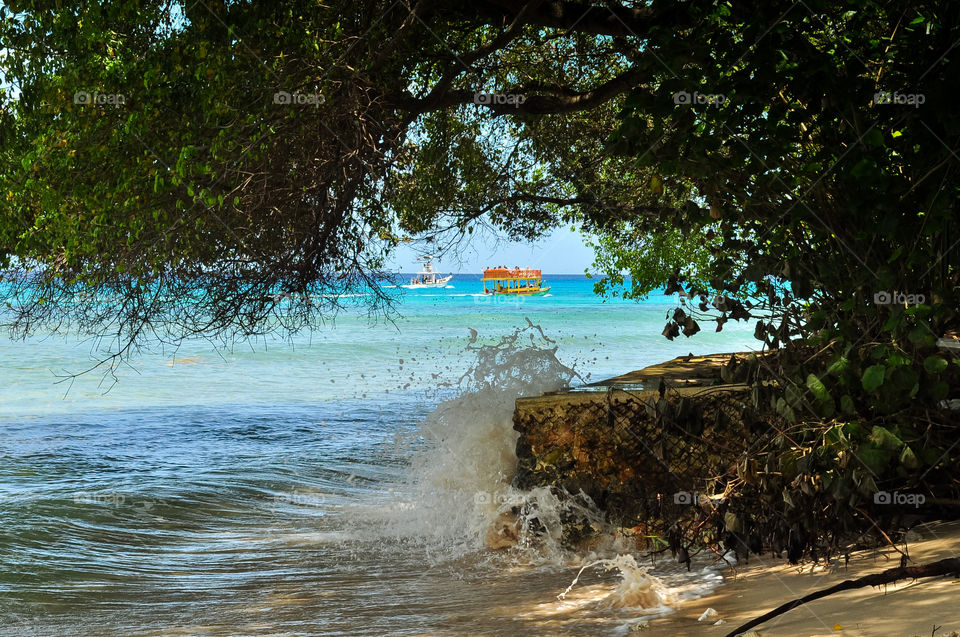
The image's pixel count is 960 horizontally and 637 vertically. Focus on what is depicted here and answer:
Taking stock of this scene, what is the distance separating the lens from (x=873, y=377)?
409 centimetres

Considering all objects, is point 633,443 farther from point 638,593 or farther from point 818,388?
point 818,388

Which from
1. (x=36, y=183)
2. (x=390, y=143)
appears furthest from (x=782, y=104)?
(x=36, y=183)

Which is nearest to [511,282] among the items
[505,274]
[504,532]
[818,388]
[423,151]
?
[505,274]

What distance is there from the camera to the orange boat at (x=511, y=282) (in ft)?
306

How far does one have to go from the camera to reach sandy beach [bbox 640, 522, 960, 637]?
12.5ft

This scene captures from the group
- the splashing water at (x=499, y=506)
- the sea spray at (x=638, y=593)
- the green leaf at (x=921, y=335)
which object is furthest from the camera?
the splashing water at (x=499, y=506)

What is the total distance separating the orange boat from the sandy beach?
86954mm

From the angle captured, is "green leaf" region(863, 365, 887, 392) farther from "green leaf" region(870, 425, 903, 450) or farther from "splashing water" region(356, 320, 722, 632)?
"splashing water" region(356, 320, 722, 632)

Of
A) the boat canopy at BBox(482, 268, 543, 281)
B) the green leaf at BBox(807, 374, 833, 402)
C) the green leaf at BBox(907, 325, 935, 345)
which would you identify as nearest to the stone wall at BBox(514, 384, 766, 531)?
the green leaf at BBox(807, 374, 833, 402)

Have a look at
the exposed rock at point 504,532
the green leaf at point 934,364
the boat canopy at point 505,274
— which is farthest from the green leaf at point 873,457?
the boat canopy at point 505,274

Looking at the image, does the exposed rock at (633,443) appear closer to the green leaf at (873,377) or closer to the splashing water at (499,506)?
the splashing water at (499,506)

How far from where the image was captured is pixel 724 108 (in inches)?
177

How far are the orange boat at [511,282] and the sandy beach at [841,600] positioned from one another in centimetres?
8695

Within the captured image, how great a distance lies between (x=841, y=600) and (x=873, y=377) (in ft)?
3.84
